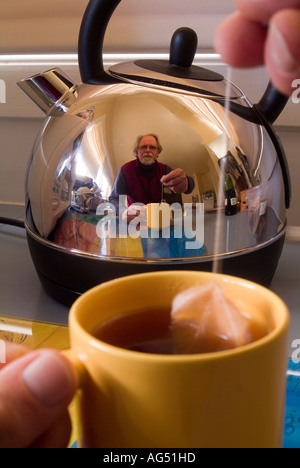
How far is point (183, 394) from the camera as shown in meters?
0.20

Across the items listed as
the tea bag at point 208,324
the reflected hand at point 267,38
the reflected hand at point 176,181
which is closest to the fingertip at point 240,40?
the reflected hand at point 267,38

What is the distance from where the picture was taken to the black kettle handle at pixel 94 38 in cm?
50

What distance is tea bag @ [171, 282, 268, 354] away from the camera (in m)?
0.23

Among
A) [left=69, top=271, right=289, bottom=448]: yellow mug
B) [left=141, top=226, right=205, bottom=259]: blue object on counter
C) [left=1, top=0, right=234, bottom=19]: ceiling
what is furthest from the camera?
[left=1, top=0, right=234, bottom=19]: ceiling

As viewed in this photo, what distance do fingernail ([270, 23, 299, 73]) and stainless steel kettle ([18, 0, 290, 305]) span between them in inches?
10.6

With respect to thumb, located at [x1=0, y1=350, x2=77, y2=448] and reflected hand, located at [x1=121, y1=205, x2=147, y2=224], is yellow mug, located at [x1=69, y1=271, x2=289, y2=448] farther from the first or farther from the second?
reflected hand, located at [x1=121, y1=205, x2=147, y2=224]

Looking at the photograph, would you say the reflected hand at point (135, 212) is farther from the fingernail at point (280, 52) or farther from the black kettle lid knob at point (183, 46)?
the fingernail at point (280, 52)

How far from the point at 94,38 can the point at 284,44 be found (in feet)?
1.15

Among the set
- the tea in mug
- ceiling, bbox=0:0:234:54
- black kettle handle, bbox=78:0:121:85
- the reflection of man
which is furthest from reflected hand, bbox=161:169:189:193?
ceiling, bbox=0:0:234:54

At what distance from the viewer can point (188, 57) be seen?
521 mm

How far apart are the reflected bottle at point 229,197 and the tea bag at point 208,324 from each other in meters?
0.25

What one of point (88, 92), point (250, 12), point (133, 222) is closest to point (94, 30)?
point (88, 92)

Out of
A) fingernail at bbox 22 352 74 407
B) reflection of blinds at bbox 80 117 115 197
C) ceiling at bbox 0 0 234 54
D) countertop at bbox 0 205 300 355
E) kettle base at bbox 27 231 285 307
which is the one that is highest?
ceiling at bbox 0 0 234 54

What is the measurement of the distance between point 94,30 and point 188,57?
94 millimetres
